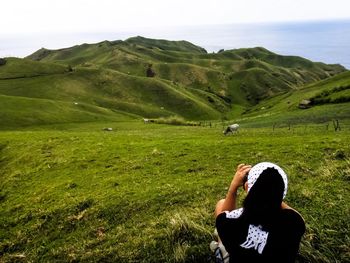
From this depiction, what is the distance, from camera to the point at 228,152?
24.0 meters

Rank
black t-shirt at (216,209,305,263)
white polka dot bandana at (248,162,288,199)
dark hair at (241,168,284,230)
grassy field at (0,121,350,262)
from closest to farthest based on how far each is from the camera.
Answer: dark hair at (241,168,284,230), white polka dot bandana at (248,162,288,199), black t-shirt at (216,209,305,263), grassy field at (0,121,350,262)

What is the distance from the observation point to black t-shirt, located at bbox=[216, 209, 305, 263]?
23.0ft

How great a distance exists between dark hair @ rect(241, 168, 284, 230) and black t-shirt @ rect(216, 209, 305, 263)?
0.82 feet

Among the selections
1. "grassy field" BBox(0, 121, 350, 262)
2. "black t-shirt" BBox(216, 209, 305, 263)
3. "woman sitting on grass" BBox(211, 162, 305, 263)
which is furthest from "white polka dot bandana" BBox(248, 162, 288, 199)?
"grassy field" BBox(0, 121, 350, 262)

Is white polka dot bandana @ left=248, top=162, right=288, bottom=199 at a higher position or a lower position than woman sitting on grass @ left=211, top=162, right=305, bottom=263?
higher

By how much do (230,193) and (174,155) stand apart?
Result: 17147 mm

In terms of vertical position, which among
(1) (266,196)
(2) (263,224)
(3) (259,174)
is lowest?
(2) (263,224)

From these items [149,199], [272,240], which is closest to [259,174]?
[272,240]

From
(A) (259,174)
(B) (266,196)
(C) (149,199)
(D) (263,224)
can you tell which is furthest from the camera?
(C) (149,199)

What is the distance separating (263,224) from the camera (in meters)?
6.98

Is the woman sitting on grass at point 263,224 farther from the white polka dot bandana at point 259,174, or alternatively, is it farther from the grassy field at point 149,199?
the grassy field at point 149,199

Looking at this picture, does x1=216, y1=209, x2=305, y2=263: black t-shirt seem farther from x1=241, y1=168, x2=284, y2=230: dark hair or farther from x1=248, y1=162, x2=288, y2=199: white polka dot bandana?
x1=248, y1=162, x2=288, y2=199: white polka dot bandana

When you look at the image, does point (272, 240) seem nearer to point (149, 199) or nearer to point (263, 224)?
point (263, 224)

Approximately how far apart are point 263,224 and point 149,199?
9.71 metres
